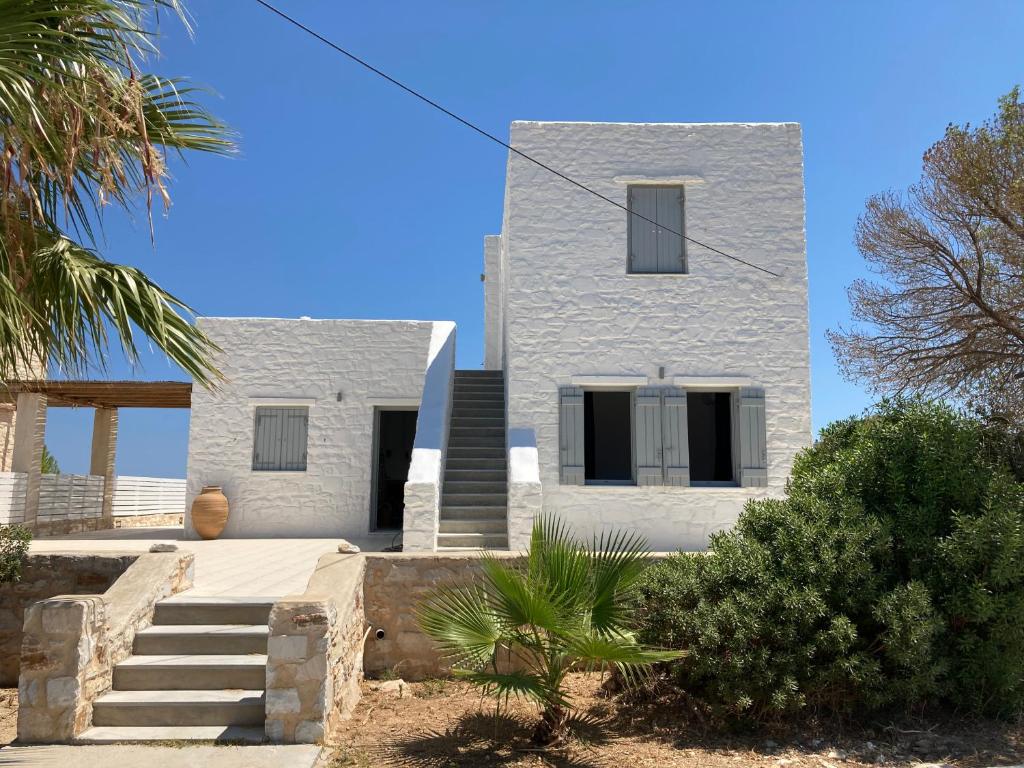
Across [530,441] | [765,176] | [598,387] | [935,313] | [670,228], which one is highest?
[765,176]

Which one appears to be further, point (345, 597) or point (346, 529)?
point (346, 529)

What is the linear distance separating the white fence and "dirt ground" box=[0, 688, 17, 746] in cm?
859

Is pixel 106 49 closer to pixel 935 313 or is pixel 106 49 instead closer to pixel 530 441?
pixel 530 441

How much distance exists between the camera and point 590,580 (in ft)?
16.6

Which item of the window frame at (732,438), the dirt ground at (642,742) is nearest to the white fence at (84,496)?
the dirt ground at (642,742)

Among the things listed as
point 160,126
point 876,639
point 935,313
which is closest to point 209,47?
point 160,126

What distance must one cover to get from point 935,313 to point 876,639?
7.94 meters

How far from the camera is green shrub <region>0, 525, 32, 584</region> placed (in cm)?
633

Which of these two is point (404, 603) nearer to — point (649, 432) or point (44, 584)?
point (44, 584)

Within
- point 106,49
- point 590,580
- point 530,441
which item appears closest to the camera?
point 106,49

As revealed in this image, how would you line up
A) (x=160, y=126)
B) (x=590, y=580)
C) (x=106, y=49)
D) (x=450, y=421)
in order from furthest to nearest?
(x=450, y=421) < (x=160, y=126) < (x=590, y=580) < (x=106, y=49)

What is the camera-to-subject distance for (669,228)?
11008mm

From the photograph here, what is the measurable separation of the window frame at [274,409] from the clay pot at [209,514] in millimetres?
771

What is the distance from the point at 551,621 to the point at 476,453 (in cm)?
668
